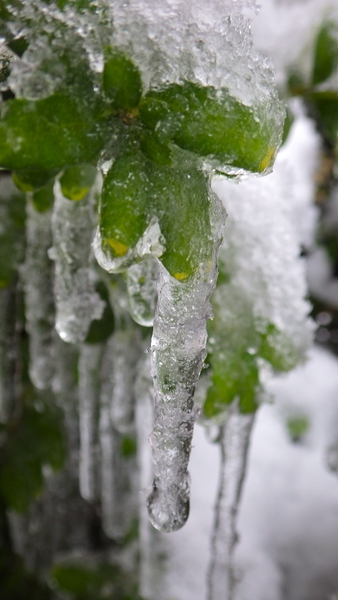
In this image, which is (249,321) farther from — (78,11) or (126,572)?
(126,572)

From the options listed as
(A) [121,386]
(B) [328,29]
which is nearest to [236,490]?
(A) [121,386]

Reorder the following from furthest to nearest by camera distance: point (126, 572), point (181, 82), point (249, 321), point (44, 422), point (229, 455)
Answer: point (126, 572), point (44, 422), point (229, 455), point (249, 321), point (181, 82)

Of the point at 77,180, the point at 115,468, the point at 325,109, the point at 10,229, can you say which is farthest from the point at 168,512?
the point at 325,109

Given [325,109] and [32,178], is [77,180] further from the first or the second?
[325,109]

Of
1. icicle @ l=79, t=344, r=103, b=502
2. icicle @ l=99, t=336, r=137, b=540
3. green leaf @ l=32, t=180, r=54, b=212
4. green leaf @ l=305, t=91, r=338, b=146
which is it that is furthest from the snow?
green leaf @ l=32, t=180, r=54, b=212

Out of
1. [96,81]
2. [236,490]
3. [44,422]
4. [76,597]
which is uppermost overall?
[96,81]

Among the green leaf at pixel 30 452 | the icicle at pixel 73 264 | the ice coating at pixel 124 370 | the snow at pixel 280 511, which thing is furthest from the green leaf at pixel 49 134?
the snow at pixel 280 511
